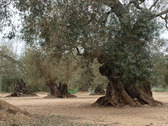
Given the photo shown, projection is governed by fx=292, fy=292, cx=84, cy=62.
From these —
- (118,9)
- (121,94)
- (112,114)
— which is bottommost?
(112,114)

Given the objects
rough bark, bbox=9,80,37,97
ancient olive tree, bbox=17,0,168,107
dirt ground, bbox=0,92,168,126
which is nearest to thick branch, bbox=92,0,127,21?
ancient olive tree, bbox=17,0,168,107

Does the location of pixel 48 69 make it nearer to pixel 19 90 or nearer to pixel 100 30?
pixel 100 30

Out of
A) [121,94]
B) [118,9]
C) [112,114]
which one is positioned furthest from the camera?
[121,94]

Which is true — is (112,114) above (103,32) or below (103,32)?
below

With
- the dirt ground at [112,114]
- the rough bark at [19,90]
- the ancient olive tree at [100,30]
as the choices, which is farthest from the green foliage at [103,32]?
the rough bark at [19,90]

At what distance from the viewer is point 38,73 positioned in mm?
28281

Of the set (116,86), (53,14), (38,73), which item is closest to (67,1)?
(53,14)

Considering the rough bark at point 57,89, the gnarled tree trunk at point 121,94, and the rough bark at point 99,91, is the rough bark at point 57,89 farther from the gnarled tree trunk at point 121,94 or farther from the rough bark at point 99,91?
the gnarled tree trunk at point 121,94

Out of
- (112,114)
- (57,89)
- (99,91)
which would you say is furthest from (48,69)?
(99,91)

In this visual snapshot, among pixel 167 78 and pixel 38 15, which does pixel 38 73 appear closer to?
pixel 167 78

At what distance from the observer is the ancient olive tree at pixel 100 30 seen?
41.6 ft

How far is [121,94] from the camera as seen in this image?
18.8 metres

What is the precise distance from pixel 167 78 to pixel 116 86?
961 cm

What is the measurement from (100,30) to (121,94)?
17.9 feet
